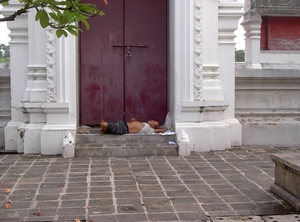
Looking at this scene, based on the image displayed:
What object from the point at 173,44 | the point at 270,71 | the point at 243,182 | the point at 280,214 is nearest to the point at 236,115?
the point at 270,71

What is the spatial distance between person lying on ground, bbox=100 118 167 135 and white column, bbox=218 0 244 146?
1.21 m

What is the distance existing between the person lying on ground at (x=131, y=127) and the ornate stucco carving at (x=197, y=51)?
822 mm

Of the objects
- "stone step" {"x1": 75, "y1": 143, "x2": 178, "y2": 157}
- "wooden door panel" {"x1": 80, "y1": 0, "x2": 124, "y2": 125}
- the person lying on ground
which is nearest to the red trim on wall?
"wooden door panel" {"x1": 80, "y1": 0, "x2": 124, "y2": 125}

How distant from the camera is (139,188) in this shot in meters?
4.86

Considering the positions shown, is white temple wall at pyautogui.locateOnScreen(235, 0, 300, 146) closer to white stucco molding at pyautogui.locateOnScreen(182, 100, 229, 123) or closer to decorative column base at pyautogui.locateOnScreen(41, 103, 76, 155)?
white stucco molding at pyautogui.locateOnScreen(182, 100, 229, 123)

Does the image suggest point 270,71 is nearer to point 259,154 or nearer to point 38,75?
point 259,154

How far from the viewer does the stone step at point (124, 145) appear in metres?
6.67

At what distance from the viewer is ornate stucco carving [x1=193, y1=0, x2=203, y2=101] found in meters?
7.09

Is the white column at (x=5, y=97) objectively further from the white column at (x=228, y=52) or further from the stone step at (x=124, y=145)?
the white column at (x=228, y=52)

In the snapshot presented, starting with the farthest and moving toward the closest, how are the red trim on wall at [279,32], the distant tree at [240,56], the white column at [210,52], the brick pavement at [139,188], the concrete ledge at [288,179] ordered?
the distant tree at [240,56] < the red trim on wall at [279,32] < the white column at [210,52] < the concrete ledge at [288,179] < the brick pavement at [139,188]

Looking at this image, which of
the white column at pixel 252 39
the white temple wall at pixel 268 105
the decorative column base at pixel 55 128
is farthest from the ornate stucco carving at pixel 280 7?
the decorative column base at pixel 55 128

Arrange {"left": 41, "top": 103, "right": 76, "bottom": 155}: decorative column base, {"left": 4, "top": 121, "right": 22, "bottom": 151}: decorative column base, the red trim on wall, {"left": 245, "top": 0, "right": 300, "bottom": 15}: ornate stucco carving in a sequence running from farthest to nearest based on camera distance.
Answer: the red trim on wall < {"left": 245, "top": 0, "right": 300, "bottom": 15}: ornate stucco carving < {"left": 4, "top": 121, "right": 22, "bottom": 151}: decorative column base < {"left": 41, "top": 103, "right": 76, "bottom": 155}: decorative column base

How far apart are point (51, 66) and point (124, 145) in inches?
64.5

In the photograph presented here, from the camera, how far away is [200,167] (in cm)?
593
